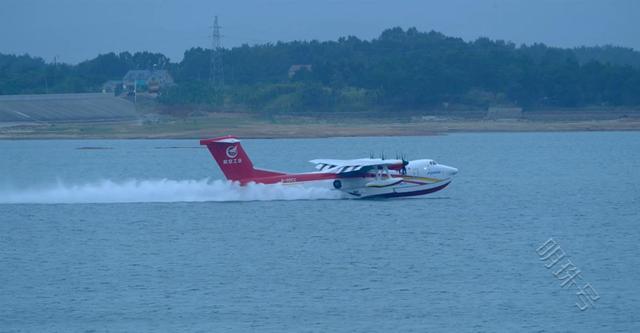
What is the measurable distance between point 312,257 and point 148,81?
12026 centimetres

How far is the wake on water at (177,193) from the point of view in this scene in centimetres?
4316

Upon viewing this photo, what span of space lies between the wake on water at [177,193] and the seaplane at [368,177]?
1.19 feet

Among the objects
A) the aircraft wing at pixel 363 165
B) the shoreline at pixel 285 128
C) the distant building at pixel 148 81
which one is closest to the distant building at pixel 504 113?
the shoreline at pixel 285 128

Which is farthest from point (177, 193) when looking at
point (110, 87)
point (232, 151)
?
point (110, 87)

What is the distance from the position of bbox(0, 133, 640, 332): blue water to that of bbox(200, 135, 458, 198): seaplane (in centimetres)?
66

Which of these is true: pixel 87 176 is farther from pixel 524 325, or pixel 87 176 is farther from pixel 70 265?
pixel 524 325

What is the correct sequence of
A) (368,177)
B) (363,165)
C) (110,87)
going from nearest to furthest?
1. (363,165)
2. (368,177)
3. (110,87)

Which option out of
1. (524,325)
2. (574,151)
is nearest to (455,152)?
(574,151)

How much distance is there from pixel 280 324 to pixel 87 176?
43664 millimetres

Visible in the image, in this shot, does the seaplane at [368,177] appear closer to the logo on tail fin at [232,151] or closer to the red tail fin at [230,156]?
the red tail fin at [230,156]

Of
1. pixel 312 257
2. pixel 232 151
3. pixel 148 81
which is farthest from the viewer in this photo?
pixel 148 81

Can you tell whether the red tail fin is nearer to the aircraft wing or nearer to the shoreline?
the aircraft wing

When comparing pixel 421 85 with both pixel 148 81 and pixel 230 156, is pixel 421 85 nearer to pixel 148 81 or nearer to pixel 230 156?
pixel 148 81

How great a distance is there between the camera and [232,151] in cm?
4153
